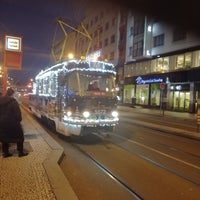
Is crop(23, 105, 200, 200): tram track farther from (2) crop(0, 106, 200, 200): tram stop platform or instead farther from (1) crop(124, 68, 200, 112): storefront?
(1) crop(124, 68, 200, 112): storefront

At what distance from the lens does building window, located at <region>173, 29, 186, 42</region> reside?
125ft

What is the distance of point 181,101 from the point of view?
3909cm

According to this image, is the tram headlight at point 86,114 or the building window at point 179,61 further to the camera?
the building window at point 179,61

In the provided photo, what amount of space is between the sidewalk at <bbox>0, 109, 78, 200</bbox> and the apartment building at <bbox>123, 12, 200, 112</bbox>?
24.2 meters

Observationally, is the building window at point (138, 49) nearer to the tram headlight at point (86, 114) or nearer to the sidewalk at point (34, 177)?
the tram headlight at point (86, 114)

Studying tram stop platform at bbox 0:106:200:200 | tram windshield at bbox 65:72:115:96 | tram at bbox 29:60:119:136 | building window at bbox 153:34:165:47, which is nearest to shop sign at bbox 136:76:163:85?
building window at bbox 153:34:165:47

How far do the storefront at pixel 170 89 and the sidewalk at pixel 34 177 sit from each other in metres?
24.2

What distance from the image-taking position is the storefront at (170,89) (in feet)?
120

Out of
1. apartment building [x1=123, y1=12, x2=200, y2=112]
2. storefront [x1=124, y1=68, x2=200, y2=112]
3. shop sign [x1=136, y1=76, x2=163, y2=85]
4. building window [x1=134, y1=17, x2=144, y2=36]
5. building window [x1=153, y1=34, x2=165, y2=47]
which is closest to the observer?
storefront [x1=124, y1=68, x2=200, y2=112]

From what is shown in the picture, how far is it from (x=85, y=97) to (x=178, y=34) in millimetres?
29244

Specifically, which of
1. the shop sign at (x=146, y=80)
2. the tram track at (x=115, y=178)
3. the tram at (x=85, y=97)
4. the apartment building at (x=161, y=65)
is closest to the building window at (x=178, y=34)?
the apartment building at (x=161, y=65)

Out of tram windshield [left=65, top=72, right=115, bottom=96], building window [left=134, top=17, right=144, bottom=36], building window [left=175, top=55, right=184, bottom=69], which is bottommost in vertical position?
tram windshield [left=65, top=72, right=115, bottom=96]

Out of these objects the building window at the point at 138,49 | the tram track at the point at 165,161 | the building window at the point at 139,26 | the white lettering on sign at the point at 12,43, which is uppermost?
the building window at the point at 139,26

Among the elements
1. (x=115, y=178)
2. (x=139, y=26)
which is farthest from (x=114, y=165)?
(x=139, y=26)
